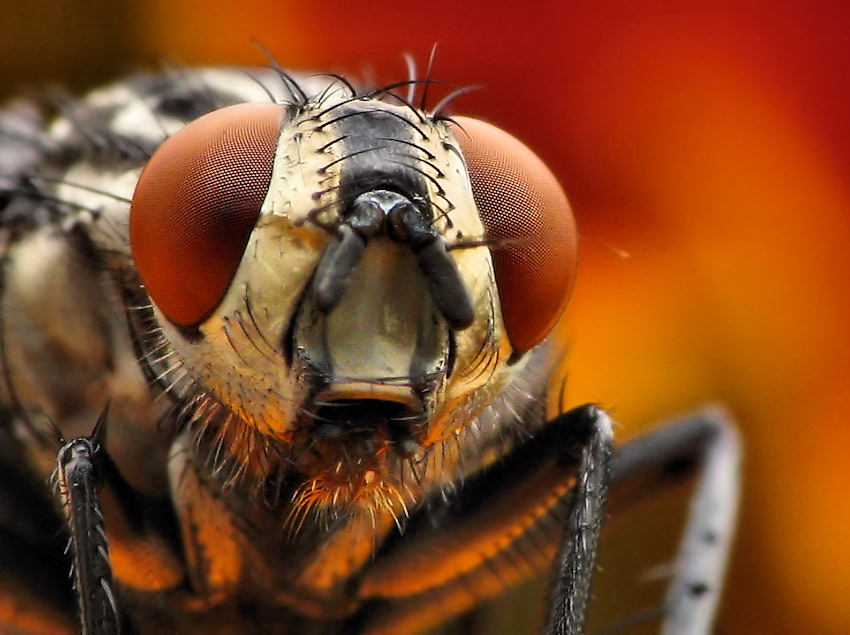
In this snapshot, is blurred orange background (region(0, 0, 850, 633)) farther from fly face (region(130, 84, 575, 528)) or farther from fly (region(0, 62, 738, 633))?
fly face (region(130, 84, 575, 528))

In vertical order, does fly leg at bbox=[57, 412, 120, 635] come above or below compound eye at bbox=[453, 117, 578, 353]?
below

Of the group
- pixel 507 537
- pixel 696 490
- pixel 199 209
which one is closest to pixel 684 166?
pixel 696 490

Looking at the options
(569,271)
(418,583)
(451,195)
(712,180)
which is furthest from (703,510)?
(712,180)

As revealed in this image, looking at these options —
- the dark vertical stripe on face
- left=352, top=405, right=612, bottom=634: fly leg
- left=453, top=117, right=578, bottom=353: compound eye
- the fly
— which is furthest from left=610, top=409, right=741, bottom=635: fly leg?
the dark vertical stripe on face

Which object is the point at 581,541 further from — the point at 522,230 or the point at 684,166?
the point at 684,166

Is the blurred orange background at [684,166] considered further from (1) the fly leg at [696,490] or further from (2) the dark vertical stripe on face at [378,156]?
(2) the dark vertical stripe on face at [378,156]

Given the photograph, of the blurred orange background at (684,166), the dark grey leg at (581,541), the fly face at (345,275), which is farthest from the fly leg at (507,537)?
the blurred orange background at (684,166)

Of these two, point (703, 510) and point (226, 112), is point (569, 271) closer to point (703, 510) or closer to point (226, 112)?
point (226, 112)

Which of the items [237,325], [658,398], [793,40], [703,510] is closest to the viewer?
[237,325]
